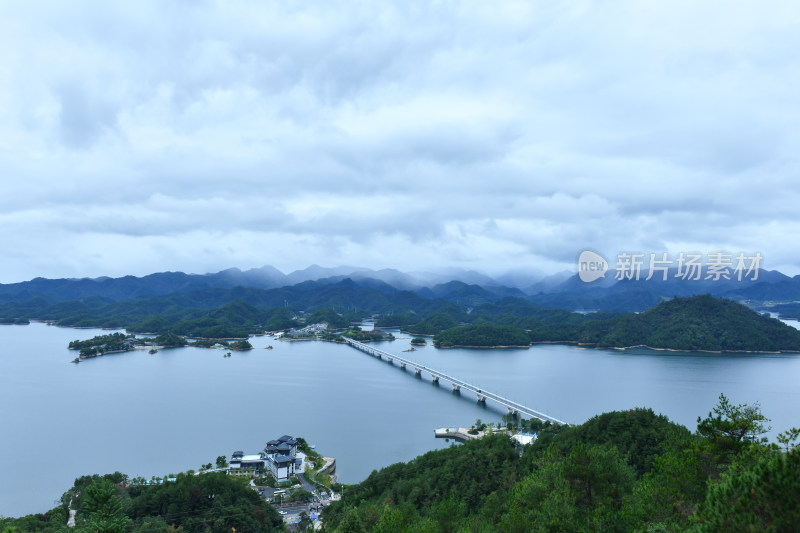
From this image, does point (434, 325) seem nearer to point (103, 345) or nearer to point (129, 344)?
point (129, 344)

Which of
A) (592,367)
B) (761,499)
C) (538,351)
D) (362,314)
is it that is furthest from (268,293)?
(761,499)

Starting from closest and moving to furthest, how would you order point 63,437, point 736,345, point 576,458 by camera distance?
point 576,458 < point 63,437 < point 736,345

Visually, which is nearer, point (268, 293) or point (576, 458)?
point (576, 458)

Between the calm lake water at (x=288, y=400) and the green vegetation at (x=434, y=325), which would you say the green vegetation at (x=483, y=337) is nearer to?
the calm lake water at (x=288, y=400)

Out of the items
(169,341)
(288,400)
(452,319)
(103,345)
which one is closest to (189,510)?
(288,400)

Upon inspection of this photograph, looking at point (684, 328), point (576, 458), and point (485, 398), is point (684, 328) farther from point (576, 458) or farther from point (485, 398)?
Answer: point (576, 458)

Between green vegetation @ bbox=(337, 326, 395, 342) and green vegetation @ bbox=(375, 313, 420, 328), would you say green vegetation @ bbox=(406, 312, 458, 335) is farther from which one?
green vegetation @ bbox=(337, 326, 395, 342)

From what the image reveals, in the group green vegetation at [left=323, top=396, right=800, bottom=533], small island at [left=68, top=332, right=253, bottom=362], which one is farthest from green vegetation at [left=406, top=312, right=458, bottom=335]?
green vegetation at [left=323, top=396, right=800, bottom=533]
